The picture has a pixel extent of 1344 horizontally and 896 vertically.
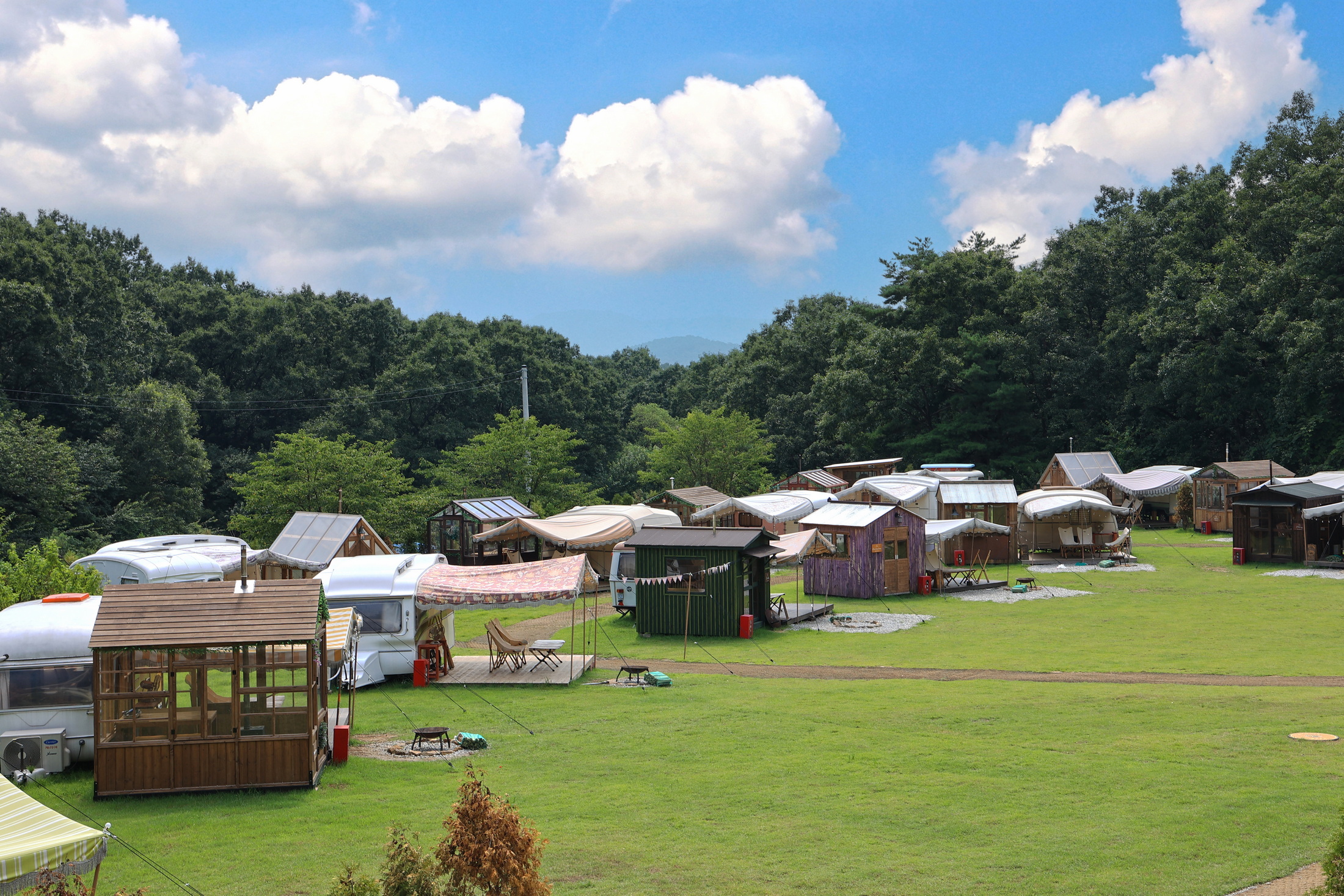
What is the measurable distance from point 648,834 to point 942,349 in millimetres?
57296

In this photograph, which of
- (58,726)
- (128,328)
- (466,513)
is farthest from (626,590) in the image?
(128,328)

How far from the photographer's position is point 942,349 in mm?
64750

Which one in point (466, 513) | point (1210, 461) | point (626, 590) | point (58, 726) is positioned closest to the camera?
point (58, 726)

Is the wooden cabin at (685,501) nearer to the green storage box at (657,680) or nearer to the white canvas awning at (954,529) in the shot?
the white canvas awning at (954,529)

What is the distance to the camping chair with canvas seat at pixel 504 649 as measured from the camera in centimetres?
2127

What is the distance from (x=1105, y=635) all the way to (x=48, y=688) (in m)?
21.4

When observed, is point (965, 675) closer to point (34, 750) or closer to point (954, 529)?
point (954, 529)

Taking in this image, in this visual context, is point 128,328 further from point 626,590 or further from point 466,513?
point 626,590

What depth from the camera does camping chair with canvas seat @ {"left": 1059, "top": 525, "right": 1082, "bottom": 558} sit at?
39.5m

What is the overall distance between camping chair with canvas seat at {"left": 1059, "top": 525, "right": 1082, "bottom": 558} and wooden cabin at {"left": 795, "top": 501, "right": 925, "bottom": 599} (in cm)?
996

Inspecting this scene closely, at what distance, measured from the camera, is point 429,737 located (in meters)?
15.4

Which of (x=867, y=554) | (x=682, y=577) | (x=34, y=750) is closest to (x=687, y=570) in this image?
(x=682, y=577)

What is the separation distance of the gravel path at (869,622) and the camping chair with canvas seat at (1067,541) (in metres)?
14.0

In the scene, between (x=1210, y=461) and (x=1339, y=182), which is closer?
(x=1339, y=182)
